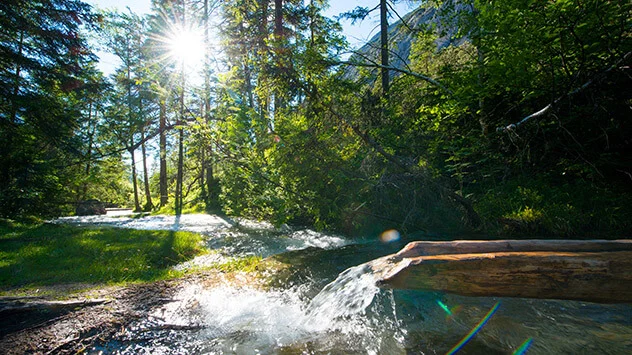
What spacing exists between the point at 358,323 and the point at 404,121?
8.00 metres

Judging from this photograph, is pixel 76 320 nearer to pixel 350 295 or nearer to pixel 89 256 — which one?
pixel 350 295

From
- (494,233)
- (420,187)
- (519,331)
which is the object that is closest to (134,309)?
(519,331)

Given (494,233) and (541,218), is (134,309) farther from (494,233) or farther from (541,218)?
(541,218)

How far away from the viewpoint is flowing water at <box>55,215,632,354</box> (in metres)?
2.79

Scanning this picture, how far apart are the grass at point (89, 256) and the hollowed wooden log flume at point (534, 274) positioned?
5.09 metres

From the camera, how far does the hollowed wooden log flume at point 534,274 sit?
2557mm

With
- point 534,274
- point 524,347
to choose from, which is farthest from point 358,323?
point 534,274

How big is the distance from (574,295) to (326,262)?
467 cm

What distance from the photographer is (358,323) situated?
334cm

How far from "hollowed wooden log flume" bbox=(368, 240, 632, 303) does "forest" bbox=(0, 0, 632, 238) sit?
2.58 m

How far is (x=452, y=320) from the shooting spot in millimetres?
3293

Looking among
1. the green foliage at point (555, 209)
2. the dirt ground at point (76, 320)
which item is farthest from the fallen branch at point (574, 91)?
the dirt ground at point (76, 320)

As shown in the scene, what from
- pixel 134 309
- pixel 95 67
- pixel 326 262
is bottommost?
pixel 326 262

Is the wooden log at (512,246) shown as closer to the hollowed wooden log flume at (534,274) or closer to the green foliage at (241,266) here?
the hollowed wooden log flume at (534,274)
